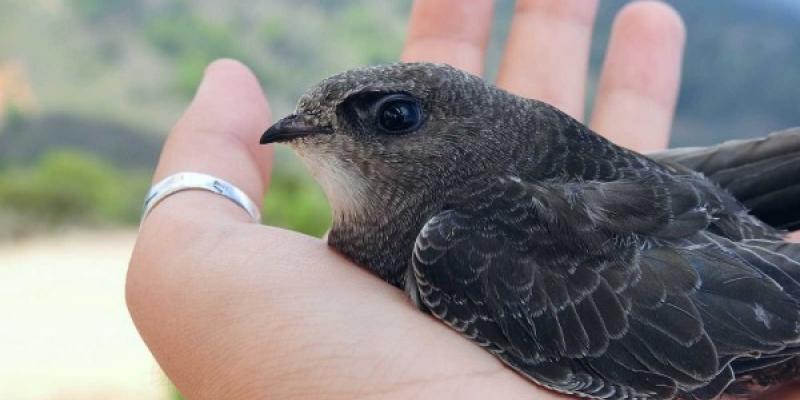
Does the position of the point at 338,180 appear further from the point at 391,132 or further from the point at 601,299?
the point at 601,299

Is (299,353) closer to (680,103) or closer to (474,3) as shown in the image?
(474,3)

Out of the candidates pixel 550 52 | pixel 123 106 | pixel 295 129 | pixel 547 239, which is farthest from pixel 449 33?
pixel 123 106

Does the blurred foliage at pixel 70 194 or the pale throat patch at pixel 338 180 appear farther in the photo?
the blurred foliage at pixel 70 194

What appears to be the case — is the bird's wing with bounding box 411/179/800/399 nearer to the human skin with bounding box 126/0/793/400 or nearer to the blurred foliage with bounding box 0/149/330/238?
the human skin with bounding box 126/0/793/400

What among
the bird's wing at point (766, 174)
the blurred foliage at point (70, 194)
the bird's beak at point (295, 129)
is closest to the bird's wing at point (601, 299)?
the bird's beak at point (295, 129)

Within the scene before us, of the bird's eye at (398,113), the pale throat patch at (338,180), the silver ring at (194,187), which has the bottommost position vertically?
the pale throat patch at (338,180)

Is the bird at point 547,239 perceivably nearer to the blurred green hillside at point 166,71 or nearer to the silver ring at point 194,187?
the silver ring at point 194,187
